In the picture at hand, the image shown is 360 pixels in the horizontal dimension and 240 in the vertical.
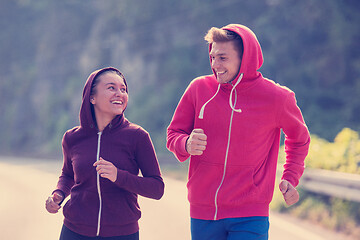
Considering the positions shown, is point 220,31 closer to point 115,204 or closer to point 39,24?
point 115,204

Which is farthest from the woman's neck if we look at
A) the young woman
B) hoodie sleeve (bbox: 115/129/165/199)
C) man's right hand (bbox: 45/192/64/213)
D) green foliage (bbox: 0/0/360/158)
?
green foliage (bbox: 0/0/360/158)

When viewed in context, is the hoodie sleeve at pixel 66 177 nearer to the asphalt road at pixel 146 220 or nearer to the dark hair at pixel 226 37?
the dark hair at pixel 226 37

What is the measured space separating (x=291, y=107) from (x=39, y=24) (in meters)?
43.3

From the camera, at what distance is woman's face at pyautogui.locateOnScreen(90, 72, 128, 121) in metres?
4.25

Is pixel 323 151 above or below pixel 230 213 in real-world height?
above

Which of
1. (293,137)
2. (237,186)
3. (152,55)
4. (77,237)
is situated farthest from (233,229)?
(152,55)

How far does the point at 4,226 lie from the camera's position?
9250 mm

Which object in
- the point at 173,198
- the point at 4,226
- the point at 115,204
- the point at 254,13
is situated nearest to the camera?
A: the point at 115,204

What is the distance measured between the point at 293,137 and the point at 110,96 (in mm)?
1311

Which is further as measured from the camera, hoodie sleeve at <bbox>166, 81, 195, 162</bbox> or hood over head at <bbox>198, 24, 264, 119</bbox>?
hoodie sleeve at <bbox>166, 81, 195, 162</bbox>

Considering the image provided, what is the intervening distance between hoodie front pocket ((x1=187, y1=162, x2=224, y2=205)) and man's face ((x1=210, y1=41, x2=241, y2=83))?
585 mm

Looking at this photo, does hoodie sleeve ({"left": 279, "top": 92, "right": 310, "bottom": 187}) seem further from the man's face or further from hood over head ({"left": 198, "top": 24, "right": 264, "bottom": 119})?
the man's face

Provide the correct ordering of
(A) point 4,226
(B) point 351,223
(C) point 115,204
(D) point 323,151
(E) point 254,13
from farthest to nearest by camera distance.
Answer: (E) point 254,13 < (D) point 323,151 < (A) point 4,226 < (B) point 351,223 < (C) point 115,204

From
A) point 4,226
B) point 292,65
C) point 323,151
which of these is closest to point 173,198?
point 323,151
